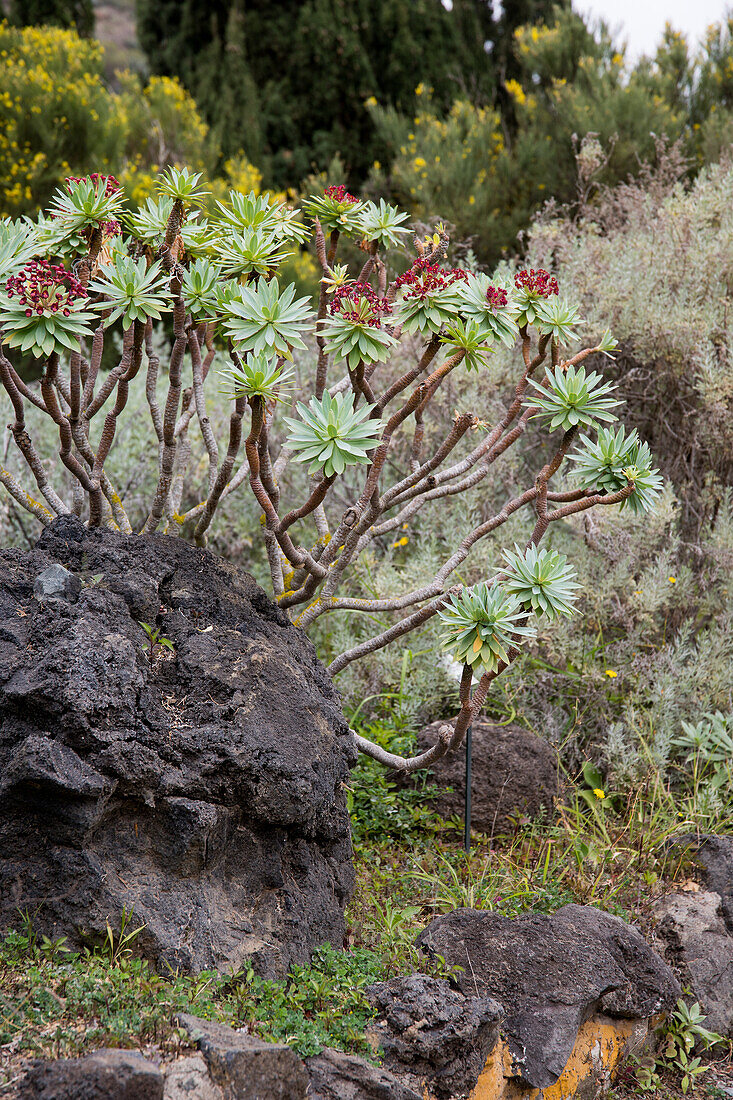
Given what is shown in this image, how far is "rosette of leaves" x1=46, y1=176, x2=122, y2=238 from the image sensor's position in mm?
2553

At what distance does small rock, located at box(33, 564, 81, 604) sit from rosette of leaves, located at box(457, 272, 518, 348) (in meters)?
1.43

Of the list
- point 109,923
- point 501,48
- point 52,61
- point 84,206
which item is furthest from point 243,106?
point 109,923

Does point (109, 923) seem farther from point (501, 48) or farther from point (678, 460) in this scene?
point (501, 48)

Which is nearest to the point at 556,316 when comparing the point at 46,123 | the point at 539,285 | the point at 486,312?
the point at 539,285

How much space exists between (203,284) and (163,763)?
4.79 feet

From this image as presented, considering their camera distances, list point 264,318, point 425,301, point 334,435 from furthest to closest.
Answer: point 425,301 < point 264,318 < point 334,435

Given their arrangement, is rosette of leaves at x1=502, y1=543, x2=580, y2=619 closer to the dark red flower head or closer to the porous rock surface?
the porous rock surface

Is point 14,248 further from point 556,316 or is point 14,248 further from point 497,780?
point 497,780

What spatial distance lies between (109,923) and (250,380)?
1.39 metres

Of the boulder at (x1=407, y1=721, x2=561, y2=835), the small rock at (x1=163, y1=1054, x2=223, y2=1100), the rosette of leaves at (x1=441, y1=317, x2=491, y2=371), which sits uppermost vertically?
the rosette of leaves at (x1=441, y1=317, x2=491, y2=371)

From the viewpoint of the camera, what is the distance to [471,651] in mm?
2436

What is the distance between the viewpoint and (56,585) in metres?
2.31

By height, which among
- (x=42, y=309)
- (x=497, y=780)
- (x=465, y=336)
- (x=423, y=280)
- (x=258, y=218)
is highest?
(x=258, y=218)

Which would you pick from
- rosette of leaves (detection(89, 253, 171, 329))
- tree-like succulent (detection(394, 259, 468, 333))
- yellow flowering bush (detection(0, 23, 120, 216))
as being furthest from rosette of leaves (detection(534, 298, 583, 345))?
yellow flowering bush (detection(0, 23, 120, 216))
